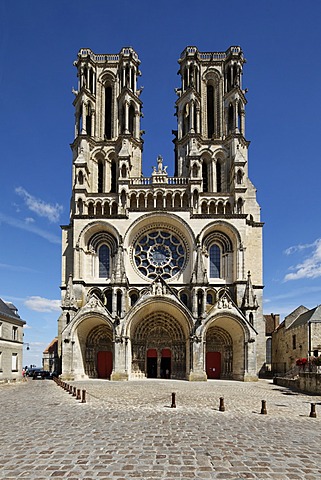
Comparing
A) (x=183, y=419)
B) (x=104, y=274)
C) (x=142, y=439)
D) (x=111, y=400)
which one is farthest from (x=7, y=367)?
(x=142, y=439)

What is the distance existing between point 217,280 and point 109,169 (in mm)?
14953

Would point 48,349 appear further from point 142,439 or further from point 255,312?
point 142,439

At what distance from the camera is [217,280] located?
36.5 metres

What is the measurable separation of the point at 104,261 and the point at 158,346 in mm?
8636

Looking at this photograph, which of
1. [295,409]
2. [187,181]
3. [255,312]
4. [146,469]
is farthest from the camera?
[187,181]

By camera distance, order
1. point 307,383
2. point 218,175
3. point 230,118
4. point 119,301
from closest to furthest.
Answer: point 307,383
point 119,301
point 218,175
point 230,118

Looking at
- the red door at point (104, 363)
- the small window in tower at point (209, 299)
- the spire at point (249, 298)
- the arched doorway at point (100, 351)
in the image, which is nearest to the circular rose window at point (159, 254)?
the small window in tower at point (209, 299)

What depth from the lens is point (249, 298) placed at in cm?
3378

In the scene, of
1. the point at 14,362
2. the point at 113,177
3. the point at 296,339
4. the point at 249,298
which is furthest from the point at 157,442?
the point at 113,177

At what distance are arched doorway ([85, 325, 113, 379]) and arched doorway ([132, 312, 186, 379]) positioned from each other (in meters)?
2.36

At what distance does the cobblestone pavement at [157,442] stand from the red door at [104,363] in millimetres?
20425

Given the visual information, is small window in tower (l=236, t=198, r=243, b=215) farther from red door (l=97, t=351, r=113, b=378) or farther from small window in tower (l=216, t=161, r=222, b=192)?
red door (l=97, t=351, r=113, b=378)

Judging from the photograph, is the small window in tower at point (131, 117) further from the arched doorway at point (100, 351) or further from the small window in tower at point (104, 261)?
the arched doorway at point (100, 351)

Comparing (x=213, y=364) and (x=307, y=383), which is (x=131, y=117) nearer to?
(x=213, y=364)
